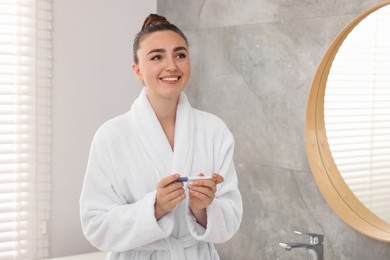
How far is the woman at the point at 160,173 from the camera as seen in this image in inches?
53.7

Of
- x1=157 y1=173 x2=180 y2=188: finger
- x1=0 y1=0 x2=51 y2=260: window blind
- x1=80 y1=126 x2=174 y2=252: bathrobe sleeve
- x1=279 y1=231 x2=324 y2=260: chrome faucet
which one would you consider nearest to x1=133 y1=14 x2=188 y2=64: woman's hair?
x1=80 y1=126 x2=174 y2=252: bathrobe sleeve

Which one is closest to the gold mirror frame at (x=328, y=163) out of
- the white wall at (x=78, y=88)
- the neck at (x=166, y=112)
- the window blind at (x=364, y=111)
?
the window blind at (x=364, y=111)

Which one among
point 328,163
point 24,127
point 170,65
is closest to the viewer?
point 170,65

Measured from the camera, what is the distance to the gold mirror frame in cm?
170

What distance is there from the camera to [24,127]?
2514 millimetres

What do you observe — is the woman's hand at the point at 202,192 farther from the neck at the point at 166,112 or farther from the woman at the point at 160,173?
the neck at the point at 166,112

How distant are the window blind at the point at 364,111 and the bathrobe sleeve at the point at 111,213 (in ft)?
2.11

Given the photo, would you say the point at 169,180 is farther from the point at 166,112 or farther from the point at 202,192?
the point at 166,112

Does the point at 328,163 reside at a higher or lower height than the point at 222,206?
higher

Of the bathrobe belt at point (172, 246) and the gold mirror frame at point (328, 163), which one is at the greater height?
the gold mirror frame at point (328, 163)

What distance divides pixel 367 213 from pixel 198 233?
0.57 metres

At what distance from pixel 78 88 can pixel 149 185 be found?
1301mm

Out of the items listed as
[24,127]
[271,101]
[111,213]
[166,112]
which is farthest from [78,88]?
[111,213]

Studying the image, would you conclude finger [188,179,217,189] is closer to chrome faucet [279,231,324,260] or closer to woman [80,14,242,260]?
woman [80,14,242,260]
